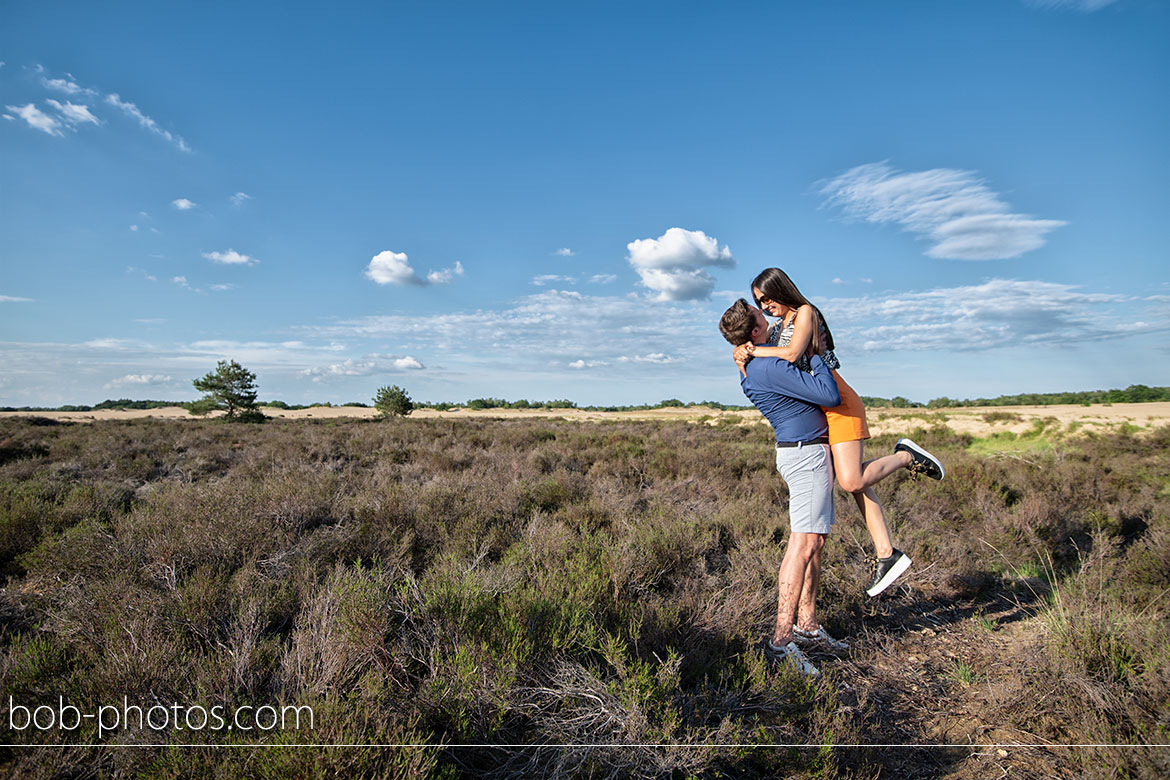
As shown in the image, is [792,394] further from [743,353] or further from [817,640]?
[817,640]

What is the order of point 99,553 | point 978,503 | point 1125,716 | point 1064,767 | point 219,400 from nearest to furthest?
1. point 1064,767
2. point 1125,716
3. point 99,553
4. point 978,503
5. point 219,400

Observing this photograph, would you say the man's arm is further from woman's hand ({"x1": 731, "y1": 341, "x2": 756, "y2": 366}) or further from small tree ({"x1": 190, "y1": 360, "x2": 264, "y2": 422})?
small tree ({"x1": 190, "y1": 360, "x2": 264, "y2": 422})

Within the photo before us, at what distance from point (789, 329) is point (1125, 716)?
2.51 metres

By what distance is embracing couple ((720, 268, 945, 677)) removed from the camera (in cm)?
317

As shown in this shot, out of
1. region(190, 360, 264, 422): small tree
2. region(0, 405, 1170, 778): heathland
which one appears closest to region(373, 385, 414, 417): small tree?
region(190, 360, 264, 422): small tree

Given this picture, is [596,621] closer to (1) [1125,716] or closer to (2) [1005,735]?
(2) [1005,735]

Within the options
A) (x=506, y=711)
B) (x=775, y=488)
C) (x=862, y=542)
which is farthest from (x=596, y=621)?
(x=775, y=488)

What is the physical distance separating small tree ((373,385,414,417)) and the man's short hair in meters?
48.5

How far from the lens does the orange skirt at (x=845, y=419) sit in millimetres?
3311

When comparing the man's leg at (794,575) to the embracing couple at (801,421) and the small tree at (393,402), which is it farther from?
the small tree at (393,402)

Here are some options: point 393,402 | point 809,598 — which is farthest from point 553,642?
point 393,402

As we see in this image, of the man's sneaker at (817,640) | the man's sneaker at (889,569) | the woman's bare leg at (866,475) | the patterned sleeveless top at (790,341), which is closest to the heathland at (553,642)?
the man's sneaker at (817,640)

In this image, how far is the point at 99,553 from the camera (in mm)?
3971

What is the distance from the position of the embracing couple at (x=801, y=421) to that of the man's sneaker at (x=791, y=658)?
0.01m
